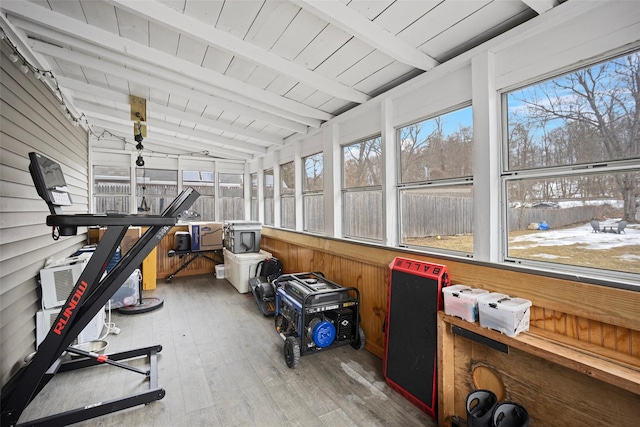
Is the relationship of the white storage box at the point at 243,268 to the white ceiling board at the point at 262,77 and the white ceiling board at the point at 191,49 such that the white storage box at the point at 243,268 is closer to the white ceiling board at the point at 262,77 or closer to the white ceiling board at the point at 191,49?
the white ceiling board at the point at 262,77

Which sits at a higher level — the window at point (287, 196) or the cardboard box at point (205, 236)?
the window at point (287, 196)

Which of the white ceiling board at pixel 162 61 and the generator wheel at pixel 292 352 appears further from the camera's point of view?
the generator wheel at pixel 292 352

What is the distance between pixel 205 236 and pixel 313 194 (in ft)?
8.92

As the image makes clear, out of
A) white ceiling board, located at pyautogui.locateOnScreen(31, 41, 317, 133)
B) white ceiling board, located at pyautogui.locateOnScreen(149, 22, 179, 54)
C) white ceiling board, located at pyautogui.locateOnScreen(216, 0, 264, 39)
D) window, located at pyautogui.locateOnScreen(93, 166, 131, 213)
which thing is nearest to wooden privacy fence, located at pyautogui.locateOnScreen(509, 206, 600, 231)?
white ceiling board, located at pyautogui.locateOnScreen(216, 0, 264, 39)

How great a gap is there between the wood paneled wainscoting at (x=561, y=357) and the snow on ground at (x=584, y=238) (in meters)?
0.24

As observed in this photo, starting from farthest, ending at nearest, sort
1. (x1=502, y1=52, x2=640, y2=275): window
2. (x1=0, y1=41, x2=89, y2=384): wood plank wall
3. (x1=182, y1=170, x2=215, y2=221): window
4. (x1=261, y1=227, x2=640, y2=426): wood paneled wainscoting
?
(x1=182, y1=170, x2=215, y2=221): window → (x1=0, y1=41, x2=89, y2=384): wood plank wall → (x1=502, y1=52, x2=640, y2=275): window → (x1=261, y1=227, x2=640, y2=426): wood paneled wainscoting

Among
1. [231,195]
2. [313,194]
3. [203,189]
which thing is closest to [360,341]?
[313,194]

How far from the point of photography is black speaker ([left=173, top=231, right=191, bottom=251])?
555 cm

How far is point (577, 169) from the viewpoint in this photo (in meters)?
1.61

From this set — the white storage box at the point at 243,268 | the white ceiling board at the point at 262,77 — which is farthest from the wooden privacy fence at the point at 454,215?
the white storage box at the point at 243,268

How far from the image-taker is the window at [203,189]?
642 centimetres

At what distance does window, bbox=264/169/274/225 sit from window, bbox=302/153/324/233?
1.47 m

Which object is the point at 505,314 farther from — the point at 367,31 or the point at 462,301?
the point at 367,31

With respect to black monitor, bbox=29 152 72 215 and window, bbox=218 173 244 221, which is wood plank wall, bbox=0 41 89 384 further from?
window, bbox=218 173 244 221
